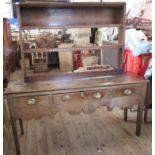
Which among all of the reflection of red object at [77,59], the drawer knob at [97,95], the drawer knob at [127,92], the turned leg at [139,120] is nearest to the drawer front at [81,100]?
Answer: the drawer knob at [97,95]

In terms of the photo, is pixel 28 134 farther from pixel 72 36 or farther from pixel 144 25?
pixel 72 36

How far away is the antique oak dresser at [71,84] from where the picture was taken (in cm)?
178

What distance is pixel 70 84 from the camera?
1.88 m

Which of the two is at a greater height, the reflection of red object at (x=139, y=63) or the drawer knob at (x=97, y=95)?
the reflection of red object at (x=139, y=63)

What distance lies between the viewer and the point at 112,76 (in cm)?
214

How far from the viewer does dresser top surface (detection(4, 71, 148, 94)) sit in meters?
1.77

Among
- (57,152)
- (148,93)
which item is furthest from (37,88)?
(148,93)

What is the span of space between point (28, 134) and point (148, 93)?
149cm

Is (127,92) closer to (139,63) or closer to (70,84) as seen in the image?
(70,84)

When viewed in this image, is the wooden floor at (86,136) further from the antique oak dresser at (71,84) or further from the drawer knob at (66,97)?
the drawer knob at (66,97)

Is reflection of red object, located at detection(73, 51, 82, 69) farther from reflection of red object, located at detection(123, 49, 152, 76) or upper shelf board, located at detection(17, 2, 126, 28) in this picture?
upper shelf board, located at detection(17, 2, 126, 28)

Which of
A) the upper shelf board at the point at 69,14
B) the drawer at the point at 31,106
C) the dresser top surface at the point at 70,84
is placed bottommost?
the drawer at the point at 31,106

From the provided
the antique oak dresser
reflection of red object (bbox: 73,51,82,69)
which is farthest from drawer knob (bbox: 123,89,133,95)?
reflection of red object (bbox: 73,51,82,69)

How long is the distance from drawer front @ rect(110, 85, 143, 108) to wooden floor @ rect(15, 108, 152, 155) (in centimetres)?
44
